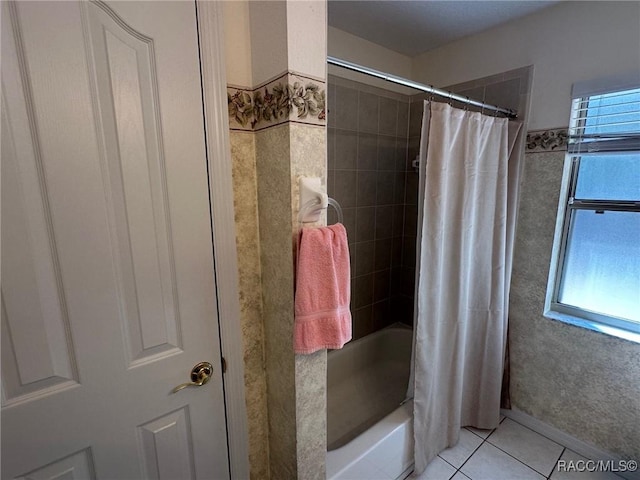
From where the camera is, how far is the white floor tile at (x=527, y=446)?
1671mm

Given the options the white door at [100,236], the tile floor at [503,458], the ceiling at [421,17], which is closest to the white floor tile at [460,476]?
the tile floor at [503,458]

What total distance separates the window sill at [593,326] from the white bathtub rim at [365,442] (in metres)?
1.02

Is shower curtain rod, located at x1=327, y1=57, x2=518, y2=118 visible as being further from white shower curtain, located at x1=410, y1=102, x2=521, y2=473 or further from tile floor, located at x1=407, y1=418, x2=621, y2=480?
tile floor, located at x1=407, y1=418, x2=621, y2=480

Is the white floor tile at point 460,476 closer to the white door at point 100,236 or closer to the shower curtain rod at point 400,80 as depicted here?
the white door at point 100,236

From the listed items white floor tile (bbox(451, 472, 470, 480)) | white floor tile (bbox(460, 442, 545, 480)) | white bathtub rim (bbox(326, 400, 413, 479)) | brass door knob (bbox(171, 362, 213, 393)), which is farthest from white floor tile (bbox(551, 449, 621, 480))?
brass door knob (bbox(171, 362, 213, 393))

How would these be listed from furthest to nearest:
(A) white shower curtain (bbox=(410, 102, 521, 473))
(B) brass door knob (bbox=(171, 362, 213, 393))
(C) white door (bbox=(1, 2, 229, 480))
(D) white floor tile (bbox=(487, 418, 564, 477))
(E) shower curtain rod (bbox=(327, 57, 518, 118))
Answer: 1. (D) white floor tile (bbox=(487, 418, 564, 477))
2. (A) white shower curtain (bbox=(410, 102, 521, 473))
3. (E) shower curtain rod (bbox=(327, 57, 518, 118))
4. (B) brass door knob (bbox=(171, 362, 213, 393))
5. (C) white door (bbox=(1, 2, 229, 480))

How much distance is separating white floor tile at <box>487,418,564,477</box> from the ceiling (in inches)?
99.2

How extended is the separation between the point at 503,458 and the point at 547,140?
186 cm

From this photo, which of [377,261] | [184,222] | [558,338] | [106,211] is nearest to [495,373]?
[558,338]

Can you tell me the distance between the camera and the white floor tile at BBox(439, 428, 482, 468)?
1.69 meters

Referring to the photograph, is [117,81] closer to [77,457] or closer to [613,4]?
[77,457]

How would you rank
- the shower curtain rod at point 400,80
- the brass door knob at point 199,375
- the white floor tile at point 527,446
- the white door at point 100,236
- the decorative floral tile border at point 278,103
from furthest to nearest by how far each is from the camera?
the white floor tile at point 527,446 → the shower curtain rod at point 400,80 → the brass door knob at point 199,375 → the decorative floral tile border at point 278,103 → the white door at point 100,236

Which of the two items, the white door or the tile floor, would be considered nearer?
→ the white door

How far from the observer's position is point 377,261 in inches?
93.3
